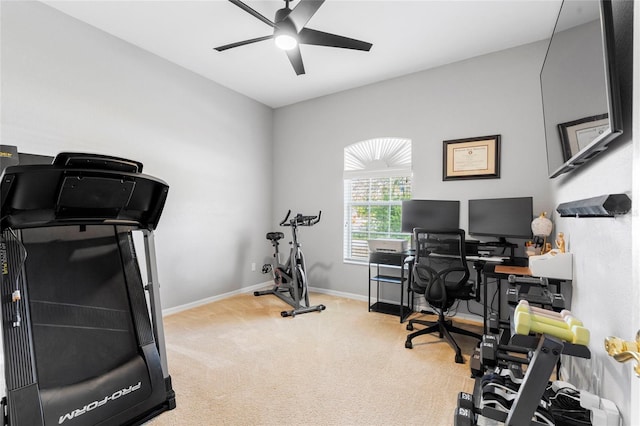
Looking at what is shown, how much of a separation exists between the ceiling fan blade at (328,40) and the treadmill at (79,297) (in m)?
1.69

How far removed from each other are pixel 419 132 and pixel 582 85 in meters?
2.55

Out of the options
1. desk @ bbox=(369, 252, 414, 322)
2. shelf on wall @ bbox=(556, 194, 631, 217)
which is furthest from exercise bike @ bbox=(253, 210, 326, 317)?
shelf on wall @ bbox=(556, 194, 631, 217)

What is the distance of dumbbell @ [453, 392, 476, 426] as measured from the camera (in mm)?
1178

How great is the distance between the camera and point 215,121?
426 cm

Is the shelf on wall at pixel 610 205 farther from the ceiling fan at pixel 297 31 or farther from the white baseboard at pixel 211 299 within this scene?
the white baseboard at pixel 211 299

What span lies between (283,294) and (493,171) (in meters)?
3.18

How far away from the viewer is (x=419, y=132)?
391cm

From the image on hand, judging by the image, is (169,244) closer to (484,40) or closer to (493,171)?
(493,171)

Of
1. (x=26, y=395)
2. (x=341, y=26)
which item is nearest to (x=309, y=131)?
(x=341, y=26)

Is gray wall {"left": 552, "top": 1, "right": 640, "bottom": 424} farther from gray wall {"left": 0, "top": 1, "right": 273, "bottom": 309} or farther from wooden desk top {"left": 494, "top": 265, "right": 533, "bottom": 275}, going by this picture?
gray wall {"left": 0, "top": 1, "right": 273, "bottom": 309}

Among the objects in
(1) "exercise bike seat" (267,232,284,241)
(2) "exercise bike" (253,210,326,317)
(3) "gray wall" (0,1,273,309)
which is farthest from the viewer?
(1) "exercise bike seat" (267,232,284,241)

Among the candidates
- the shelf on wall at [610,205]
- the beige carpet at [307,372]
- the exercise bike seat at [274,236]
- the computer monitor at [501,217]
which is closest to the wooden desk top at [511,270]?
the computer monitor at [501,217]

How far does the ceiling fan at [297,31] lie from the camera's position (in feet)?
7.15

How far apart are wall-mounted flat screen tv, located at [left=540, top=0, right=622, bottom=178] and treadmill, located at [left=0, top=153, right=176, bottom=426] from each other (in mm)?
2179
